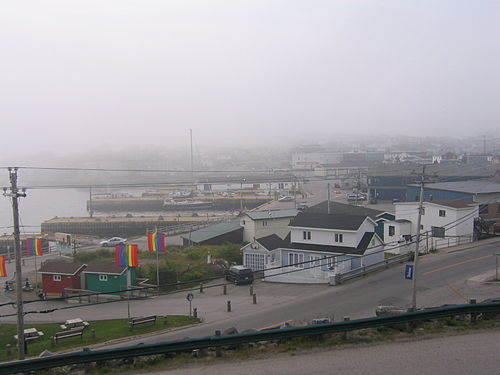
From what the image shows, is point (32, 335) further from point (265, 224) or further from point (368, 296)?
point (265, 224)

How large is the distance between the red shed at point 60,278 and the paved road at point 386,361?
717 centimetres

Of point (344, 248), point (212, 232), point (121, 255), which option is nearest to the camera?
point (121, 255)

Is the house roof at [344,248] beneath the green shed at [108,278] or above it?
above

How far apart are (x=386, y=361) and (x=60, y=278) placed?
7958mm

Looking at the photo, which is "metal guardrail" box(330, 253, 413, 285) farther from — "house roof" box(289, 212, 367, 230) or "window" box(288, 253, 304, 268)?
"window" box(288, 253, 304, 268)

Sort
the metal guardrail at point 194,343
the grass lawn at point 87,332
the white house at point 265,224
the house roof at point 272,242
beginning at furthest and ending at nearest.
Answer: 1. the white house at point 265,224
2. the house roof at point 272,242
3. the grass lawn at point 87,332
4. the metal guardrail at point 194,343

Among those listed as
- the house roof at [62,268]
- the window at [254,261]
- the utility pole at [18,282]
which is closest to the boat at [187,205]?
the window at [254,261]

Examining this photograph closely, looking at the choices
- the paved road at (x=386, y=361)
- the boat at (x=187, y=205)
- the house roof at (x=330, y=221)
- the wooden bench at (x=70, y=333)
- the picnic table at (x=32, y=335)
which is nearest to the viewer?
the paved road at (x=386, y=361)

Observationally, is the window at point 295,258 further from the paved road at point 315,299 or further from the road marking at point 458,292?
the road marking at point 458,292

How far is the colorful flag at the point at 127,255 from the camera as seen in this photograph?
886cm

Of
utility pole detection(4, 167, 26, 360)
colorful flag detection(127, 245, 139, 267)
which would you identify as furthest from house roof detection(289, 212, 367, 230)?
utility pole detection(4, 167, 26, 360)

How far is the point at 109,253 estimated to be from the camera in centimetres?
1320

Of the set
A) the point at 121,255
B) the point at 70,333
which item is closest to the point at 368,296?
the point at 70,333

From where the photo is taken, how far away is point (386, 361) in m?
2.77
